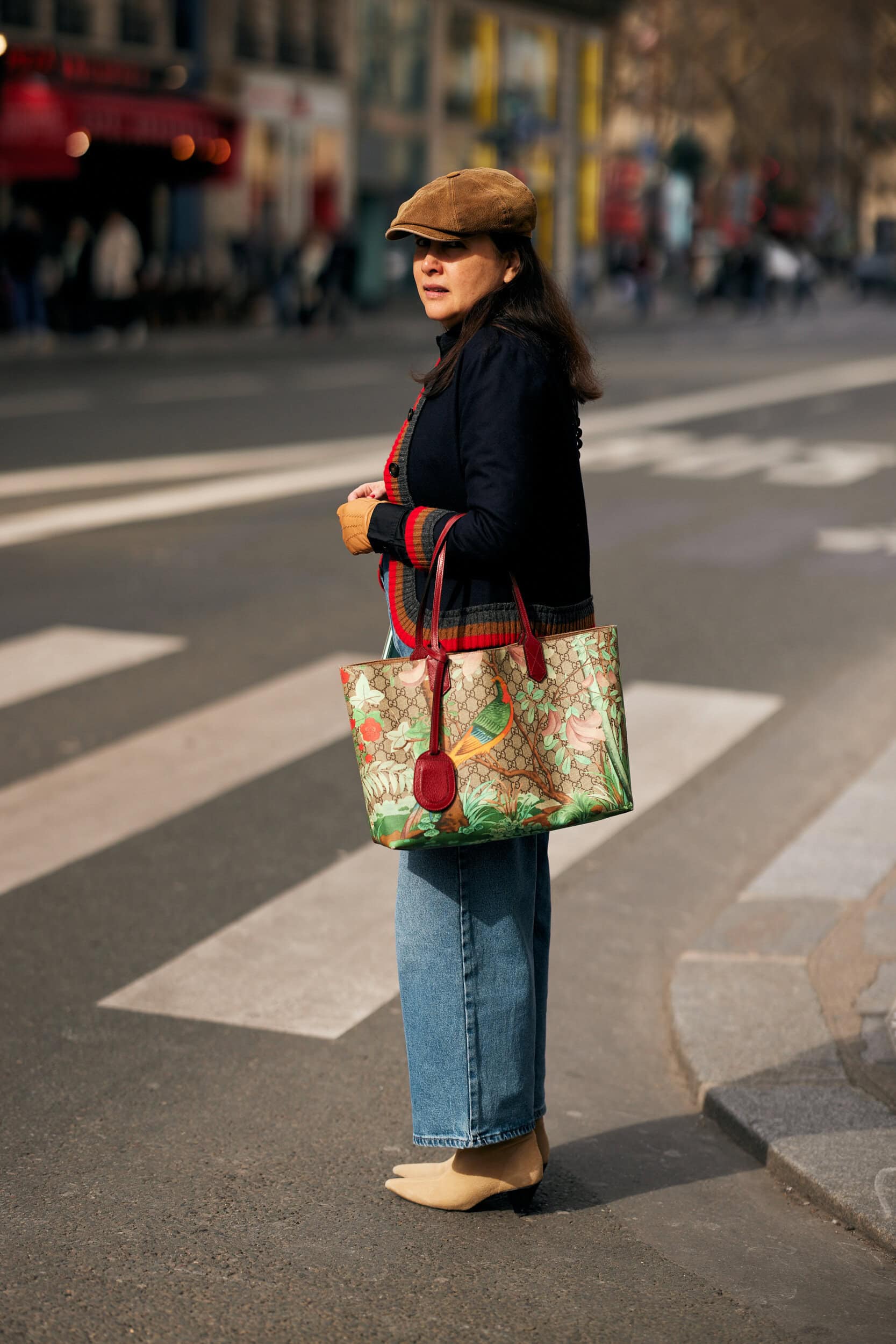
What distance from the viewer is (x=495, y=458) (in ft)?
9.98

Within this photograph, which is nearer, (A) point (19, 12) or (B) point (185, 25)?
(A) point (19, 12)

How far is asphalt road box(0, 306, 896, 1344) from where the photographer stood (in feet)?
10.2

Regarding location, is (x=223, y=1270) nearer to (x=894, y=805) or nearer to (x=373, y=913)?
(x=373, y=913)

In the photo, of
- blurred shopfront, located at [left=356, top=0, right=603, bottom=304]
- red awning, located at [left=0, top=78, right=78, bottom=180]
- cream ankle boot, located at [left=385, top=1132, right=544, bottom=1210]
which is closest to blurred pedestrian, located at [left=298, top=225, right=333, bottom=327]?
red awning, located at [left=0, top=78, right=78, bottom=180]

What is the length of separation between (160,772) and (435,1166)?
308 cm

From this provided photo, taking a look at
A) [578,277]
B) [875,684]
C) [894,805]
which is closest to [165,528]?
[875,684]

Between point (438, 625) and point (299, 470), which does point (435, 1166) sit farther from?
point (299, 470)

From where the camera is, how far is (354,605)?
30.1ft

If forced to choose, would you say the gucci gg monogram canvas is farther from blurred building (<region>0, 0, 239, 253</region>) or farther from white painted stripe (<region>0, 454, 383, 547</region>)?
blurred building (<region>0, 0, 239, 253</region>)

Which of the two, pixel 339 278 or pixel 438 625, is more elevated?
pixel 438 625

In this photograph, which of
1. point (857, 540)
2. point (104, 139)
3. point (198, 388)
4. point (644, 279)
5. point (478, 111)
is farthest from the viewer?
point (478, 111)

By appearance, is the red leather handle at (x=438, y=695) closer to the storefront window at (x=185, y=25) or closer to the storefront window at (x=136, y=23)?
the storefront window at (x=136, y=23)

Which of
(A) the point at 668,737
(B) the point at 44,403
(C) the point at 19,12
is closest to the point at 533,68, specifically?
(C) the point at 19,12

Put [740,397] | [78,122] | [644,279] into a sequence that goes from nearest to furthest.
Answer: [740,397] → [78,122] → [644,279]
